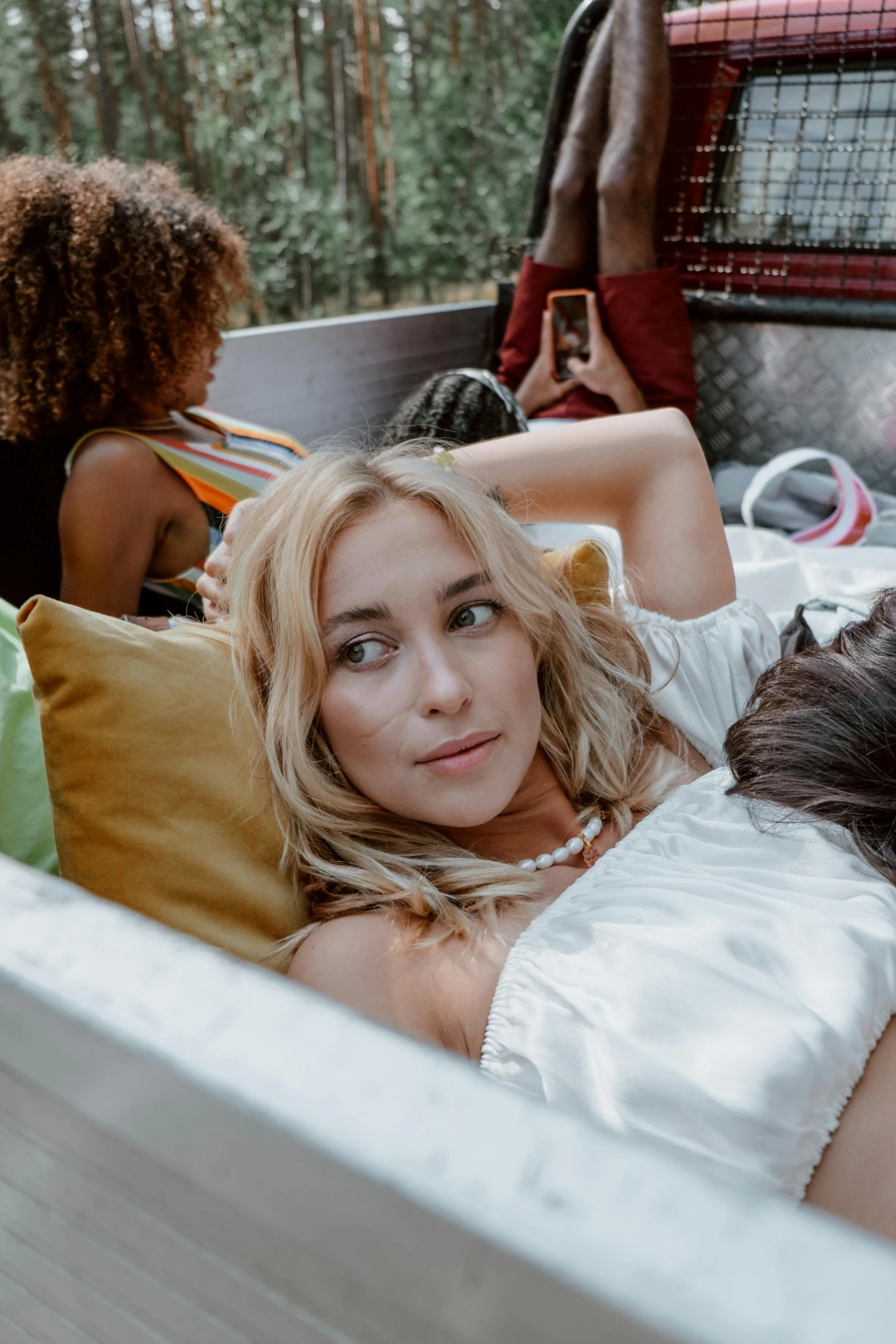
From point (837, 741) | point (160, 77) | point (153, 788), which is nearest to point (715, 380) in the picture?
point (837, 741)

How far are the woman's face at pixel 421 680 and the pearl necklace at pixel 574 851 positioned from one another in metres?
0.14

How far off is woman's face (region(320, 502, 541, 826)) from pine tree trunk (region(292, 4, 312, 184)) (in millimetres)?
6421

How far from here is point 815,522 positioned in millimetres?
2479

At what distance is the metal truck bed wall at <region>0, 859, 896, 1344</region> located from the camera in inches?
12.3

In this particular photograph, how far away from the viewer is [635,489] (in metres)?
1.69

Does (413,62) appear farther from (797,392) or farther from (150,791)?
(150,791)

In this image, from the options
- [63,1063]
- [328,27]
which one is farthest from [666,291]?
[328,27]

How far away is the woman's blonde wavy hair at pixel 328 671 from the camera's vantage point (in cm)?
113

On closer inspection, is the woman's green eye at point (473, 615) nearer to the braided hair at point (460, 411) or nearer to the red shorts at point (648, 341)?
the braided hair at point (460, 411)

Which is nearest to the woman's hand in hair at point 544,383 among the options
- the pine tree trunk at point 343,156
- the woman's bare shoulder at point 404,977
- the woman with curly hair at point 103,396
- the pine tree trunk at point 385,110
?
the woman with curly hair at point 103,396

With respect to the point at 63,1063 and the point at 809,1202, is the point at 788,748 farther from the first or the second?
the point at 63,1063

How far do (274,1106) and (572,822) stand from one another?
38.8 inches

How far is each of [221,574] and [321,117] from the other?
261 inches

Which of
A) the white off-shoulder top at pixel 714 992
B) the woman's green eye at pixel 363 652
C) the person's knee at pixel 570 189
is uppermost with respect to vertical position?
the person's knee at pixel 570 189
